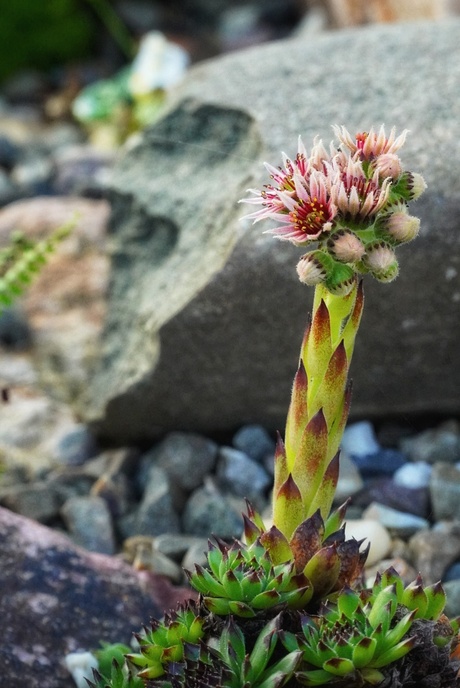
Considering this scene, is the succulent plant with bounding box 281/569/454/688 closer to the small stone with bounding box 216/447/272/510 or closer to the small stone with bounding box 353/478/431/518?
the small stone with bounding box 353/478/431/518

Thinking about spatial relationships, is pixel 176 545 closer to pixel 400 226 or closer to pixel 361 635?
pixel 361 635

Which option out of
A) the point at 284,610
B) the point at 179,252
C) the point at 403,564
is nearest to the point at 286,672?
the point at 284,610

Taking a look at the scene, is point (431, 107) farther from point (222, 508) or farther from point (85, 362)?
point (85, 362)

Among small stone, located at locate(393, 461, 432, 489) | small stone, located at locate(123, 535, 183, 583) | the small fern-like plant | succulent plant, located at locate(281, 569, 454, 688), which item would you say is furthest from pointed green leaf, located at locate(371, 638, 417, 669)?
the small fern-like plant

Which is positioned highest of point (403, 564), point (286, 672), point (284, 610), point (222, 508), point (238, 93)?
point (238, 93)

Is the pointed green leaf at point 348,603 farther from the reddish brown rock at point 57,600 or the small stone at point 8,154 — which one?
the small stone at point 8,154

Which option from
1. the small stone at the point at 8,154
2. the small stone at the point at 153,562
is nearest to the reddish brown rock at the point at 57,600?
the small stone at the point at 153,562

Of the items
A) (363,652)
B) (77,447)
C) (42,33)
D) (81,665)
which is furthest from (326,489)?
(42,33)
